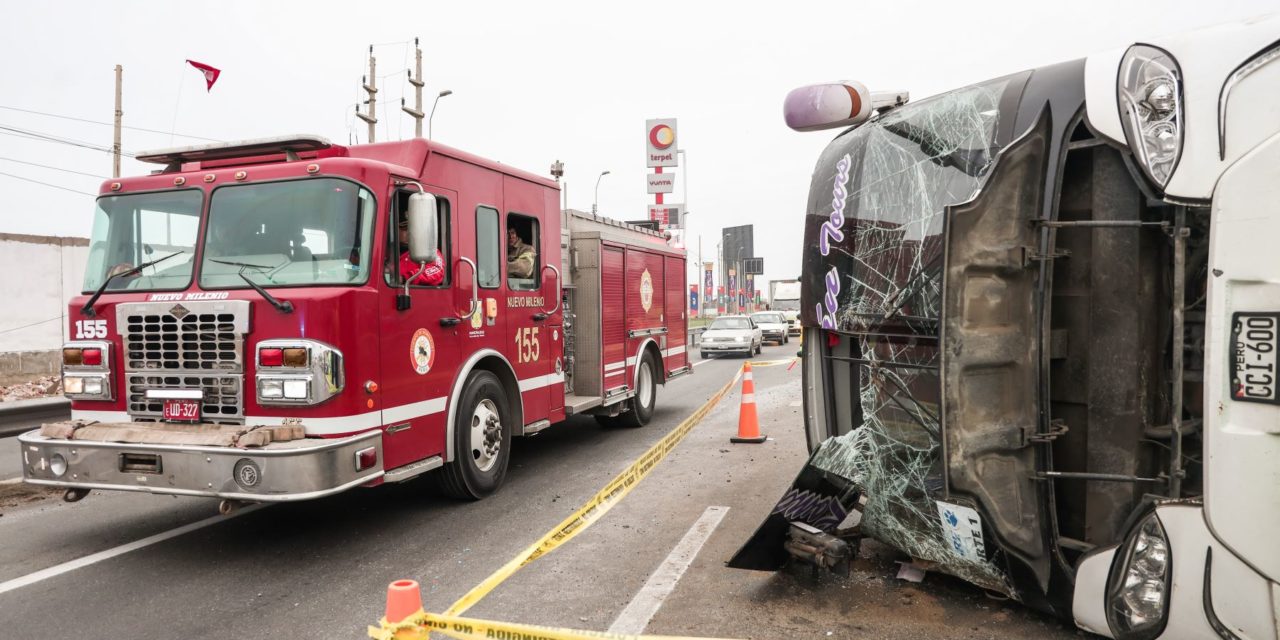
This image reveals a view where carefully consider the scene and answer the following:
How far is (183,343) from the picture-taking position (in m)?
5.02

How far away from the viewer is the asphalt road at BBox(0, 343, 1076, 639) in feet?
12.7

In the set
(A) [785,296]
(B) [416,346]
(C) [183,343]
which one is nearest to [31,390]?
(C) [183,343]

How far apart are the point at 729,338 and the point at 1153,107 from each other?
2258 cm

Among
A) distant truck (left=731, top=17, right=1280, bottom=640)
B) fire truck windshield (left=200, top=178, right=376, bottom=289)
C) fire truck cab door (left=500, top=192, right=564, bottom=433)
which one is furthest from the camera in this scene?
fire truck cab door (left=500, top=192, right=564, bottom=433)

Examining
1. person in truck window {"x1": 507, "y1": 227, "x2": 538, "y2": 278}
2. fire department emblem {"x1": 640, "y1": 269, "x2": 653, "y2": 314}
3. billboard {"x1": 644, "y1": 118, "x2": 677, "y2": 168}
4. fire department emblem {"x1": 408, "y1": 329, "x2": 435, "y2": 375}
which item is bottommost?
fire department emblem {"x1": 408, "y1": 329, "x2": 435, "y2": 375}

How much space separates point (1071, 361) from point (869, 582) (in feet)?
5.44

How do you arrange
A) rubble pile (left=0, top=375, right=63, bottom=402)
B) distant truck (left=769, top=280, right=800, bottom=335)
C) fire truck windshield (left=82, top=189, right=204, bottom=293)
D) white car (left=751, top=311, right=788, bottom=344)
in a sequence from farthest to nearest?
distant truck (left=769, top=280, right=800, bottom=335)
white car (left=751, top=311, right=788, bottom=344)
rubble pile (left=0, top=375, right=63, bottom=402)
fire truck windshield (left=82, top=189, right=204, bottom=293)

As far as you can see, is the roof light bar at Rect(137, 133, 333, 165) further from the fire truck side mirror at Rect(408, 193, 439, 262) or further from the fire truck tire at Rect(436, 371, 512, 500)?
the fire truck tire at Rect(436, 371, 512, 500)

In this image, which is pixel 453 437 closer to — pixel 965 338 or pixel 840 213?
pixel 840 213

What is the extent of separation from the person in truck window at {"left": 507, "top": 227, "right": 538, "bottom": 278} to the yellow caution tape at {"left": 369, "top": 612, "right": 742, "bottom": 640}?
436cm

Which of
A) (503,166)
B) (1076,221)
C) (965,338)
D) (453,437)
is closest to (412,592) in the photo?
(965,338)

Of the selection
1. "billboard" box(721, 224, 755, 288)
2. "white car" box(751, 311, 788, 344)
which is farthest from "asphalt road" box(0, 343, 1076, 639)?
"billboard" box(721, 224, 755, 288)

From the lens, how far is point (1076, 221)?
3.11 metres

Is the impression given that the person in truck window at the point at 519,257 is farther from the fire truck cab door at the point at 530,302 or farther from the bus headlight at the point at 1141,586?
the bus headlight at the point at 1141,586
